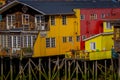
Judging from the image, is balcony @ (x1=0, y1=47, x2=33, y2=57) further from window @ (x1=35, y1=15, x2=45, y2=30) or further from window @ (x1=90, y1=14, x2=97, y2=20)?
window @ (x1=90, y1=14, x2=97, y2=20)

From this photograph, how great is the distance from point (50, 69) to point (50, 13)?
19.6ft

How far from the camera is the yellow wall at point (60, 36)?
2345 inches

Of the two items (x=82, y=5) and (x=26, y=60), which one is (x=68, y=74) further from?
(x=82, y=5)

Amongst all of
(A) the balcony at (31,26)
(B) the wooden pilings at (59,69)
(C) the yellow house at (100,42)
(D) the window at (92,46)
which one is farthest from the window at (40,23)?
(D) the window at (92,46)

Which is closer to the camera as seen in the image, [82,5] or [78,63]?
[78,63]

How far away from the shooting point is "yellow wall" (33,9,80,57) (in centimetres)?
5956

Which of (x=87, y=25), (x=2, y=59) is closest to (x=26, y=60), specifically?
(x=2, y=59)

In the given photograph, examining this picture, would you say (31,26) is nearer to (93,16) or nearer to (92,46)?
(92,46)

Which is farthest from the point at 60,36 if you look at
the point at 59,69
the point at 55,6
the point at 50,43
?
the point at 55,6

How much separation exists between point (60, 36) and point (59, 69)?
11.6 feet

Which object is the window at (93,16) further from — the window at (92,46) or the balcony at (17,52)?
the balcony at (17,52)

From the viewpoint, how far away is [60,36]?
199 ft

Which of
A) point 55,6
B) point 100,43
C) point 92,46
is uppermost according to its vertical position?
point 55,6

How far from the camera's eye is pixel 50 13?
2361 inches
